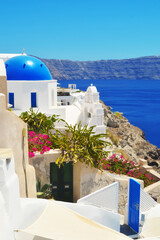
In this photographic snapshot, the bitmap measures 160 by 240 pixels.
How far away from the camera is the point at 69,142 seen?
11.9 metres

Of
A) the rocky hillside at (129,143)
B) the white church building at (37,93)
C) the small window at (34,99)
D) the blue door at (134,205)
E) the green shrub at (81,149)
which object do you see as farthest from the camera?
the rocky hillside at (129,143)

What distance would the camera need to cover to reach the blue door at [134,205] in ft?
33.6

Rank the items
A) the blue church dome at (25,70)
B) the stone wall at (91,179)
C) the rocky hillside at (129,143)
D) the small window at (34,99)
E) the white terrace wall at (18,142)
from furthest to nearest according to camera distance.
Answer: the rocky hillside at (129,143)
the small window at (34,99)
the blue church dome at (25,70)
the stone wall at (91,179)
the white terrace wall at (18,142)

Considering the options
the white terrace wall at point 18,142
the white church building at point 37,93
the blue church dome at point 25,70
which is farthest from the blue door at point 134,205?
the blue church dome at point 25,70

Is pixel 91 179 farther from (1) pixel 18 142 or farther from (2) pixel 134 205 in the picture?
(1) pixel 18 142

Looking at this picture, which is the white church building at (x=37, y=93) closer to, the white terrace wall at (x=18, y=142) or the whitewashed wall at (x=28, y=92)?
the whitewashed wall at (x=28, y=92)

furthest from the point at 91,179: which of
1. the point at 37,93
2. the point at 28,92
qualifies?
the point at 37,93

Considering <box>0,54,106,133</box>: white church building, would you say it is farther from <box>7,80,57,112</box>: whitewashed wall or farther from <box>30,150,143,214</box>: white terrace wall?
<box>30,150,143,214</box>: white terrace wall

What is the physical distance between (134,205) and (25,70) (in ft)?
45.0

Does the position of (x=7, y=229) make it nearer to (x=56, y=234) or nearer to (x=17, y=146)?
(x=56, y=234)

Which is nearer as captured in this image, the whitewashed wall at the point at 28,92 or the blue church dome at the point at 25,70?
the whitewashed wall at the point at 28,92

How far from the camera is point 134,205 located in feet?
34.1

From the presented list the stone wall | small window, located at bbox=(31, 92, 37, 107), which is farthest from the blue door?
A: small window, located at bbox=(31, 92, 37, 107)

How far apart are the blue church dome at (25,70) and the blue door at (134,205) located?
12.8 m
